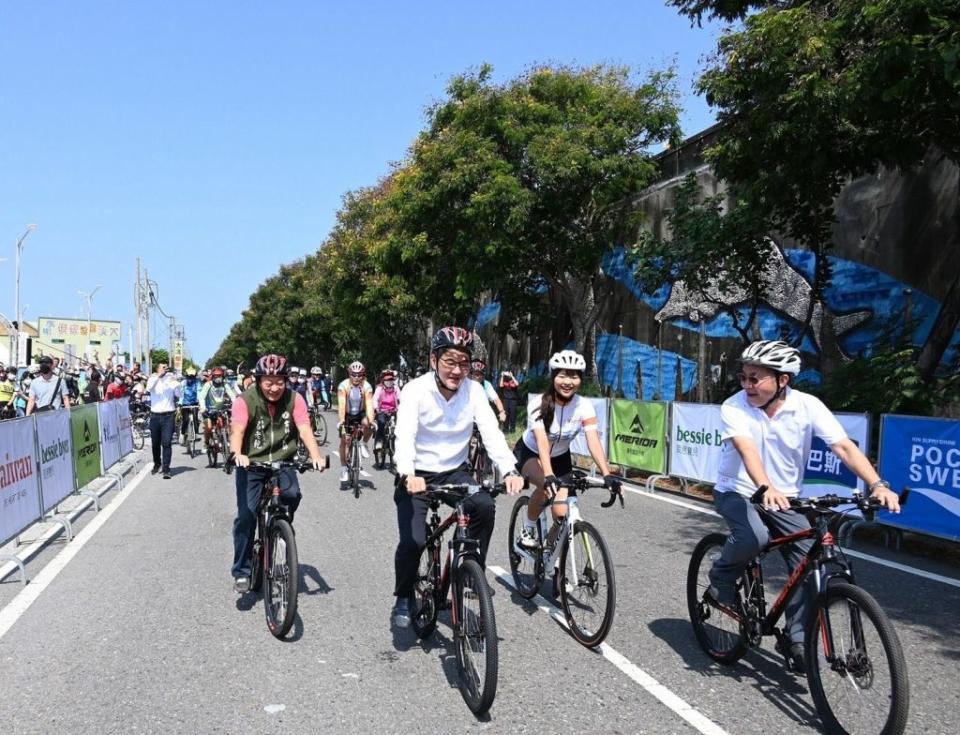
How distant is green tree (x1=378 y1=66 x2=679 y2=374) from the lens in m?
21.3

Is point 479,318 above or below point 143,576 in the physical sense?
above

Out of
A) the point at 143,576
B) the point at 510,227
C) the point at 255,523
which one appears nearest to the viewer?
the point at 255,523

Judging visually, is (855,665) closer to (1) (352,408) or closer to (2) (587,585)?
(2) (587,585)

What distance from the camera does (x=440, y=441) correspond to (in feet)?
17.1

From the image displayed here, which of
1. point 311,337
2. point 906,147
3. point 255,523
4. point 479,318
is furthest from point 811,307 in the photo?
point 311,337

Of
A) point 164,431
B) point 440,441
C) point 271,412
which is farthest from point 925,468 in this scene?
point 164,431

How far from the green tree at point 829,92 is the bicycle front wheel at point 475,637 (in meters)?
6.72

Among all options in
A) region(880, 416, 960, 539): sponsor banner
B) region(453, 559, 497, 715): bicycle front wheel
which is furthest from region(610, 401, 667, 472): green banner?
region(453, 559, 497, 715): bicycle front wheel

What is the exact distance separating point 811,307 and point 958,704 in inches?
544

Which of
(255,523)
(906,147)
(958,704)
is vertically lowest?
(958,704)

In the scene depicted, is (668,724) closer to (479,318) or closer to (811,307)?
(811,307)

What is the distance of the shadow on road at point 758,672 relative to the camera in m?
4.31

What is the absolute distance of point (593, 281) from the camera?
84.4 feet

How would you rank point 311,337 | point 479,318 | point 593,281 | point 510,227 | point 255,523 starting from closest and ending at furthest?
1. point 255,523
2. point 510,227
3. point 593,281
4. point 479,318
5. point 311,337
